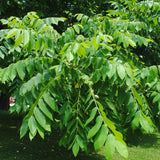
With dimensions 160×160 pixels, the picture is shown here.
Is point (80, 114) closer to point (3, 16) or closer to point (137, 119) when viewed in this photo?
point (137, 119)

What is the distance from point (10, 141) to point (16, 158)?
5.34ft

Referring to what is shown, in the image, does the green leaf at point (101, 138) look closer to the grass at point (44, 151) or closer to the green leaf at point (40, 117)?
the green leaf at point (40, 117)

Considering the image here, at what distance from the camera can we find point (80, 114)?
7.10ft

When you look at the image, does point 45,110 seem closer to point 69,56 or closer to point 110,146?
point 69,56

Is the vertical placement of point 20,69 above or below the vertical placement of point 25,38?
below

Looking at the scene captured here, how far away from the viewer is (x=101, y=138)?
5.20ft

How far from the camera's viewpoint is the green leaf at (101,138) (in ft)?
5.12

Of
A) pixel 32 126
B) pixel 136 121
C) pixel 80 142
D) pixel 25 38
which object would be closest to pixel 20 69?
pixel 25 38

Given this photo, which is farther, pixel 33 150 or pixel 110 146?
pixel 33 150

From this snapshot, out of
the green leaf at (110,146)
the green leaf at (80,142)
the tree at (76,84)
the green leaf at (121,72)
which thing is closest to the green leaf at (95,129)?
the tree at (76,84)

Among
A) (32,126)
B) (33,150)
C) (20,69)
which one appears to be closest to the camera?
(32,126)

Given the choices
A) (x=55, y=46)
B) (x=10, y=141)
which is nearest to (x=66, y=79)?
(x=55, y=46)

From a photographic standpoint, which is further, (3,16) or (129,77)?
(3,16)

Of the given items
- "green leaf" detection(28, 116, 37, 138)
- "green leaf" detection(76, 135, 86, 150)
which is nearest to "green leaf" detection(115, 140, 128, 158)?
"green leaf" detection(76, 135, 86, 150)
